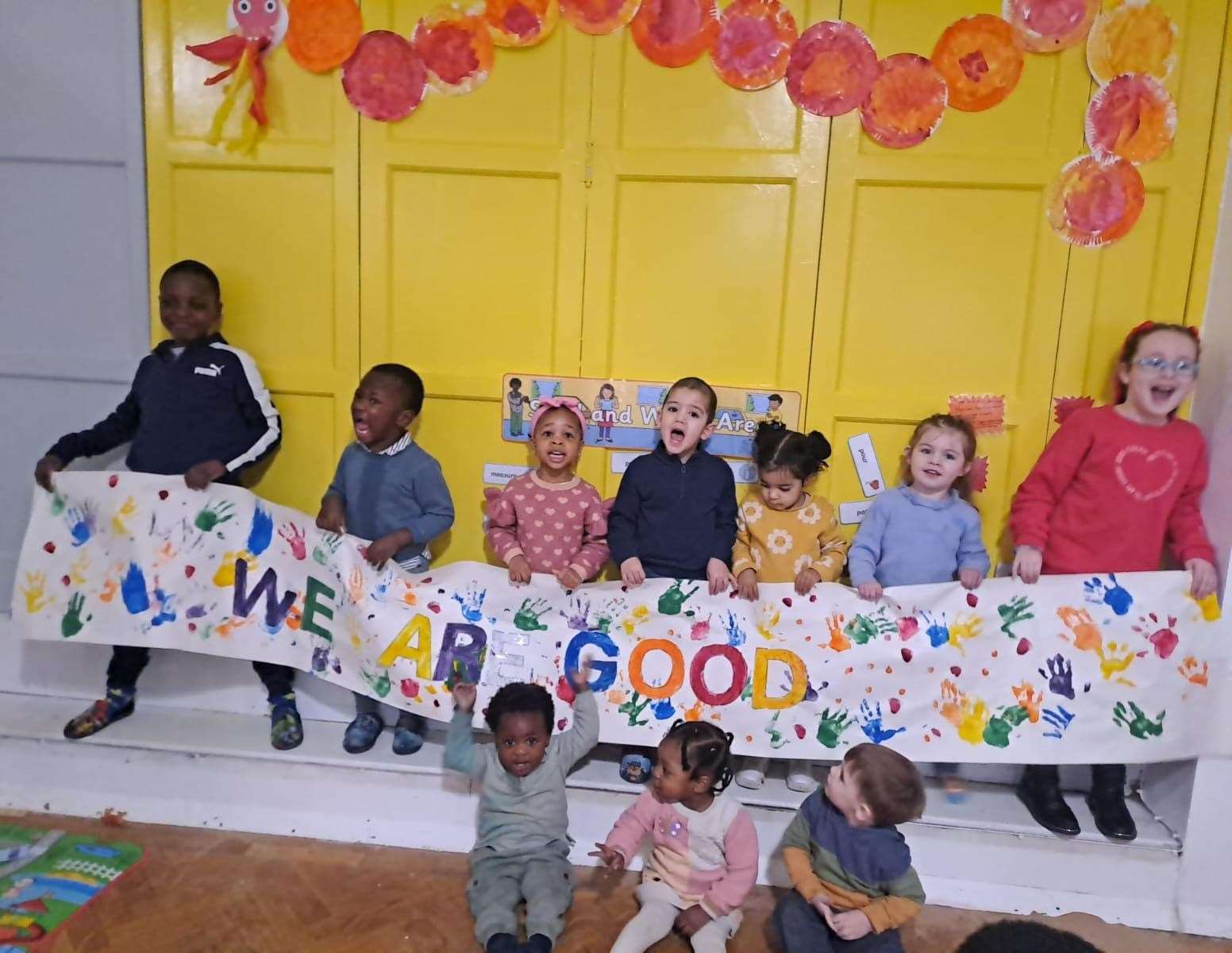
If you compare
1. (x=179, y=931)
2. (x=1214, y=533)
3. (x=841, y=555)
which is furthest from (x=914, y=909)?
(x=179, y=931)

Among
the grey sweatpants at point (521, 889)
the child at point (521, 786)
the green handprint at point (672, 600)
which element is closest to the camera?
the grey sweatpants at point (521, 889)

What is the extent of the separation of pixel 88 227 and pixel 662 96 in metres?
1.94

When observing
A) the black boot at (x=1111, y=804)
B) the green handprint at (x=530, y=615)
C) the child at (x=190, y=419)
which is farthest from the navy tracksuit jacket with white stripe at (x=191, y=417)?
the black boot at (x=1111, y=804)

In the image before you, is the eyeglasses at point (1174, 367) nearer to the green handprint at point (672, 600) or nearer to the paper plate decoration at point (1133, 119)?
the paper plate decoration at point (1133, 119)

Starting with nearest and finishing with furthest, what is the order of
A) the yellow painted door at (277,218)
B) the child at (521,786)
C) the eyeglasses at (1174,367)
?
1. the child at (521,786)
2. the eyeglasses at (1174,367)
3. the yellow painted door at (277,218)

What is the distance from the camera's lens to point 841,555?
271 centimetres

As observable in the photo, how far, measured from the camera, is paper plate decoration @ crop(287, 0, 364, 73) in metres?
2.83

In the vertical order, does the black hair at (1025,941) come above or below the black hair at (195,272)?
below

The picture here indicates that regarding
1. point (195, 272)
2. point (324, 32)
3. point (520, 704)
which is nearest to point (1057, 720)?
point (520, 704)

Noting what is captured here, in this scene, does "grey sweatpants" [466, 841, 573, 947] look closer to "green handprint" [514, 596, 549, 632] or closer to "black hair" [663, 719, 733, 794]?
"black hair" [663, 719, 733, 794]

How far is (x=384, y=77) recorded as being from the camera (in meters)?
2.84

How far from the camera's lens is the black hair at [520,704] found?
7.87 ft

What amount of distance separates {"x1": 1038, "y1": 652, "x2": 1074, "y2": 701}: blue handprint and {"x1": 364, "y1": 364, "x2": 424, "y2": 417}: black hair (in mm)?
1986

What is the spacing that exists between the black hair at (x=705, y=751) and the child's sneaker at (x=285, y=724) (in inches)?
49.3
